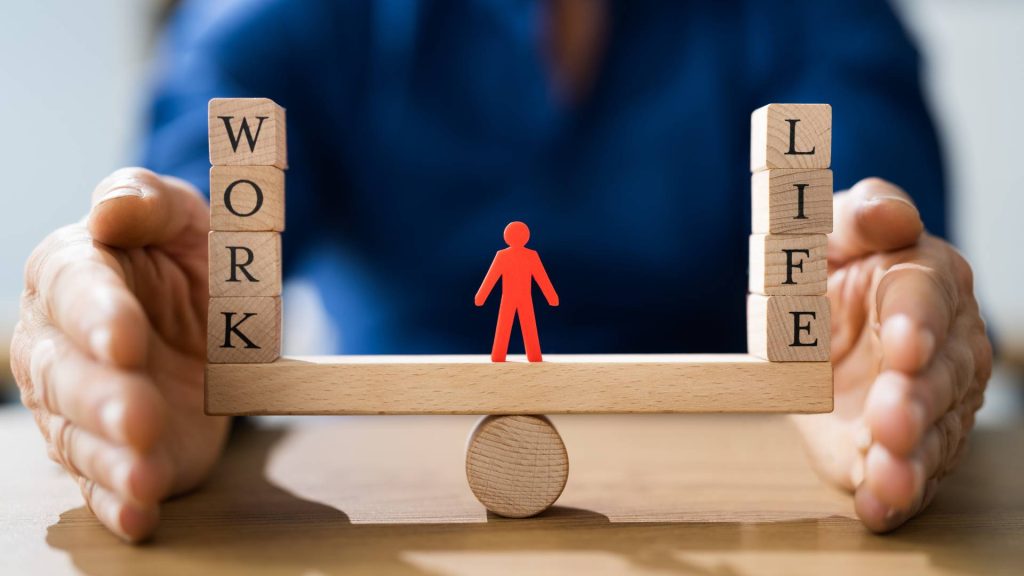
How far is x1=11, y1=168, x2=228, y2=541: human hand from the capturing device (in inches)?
31.1

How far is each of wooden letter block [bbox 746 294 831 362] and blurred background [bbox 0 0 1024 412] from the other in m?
1.94

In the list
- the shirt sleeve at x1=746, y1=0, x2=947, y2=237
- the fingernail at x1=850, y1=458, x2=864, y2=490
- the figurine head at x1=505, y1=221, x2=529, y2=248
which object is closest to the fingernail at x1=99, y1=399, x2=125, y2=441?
the figurine head at x1=505, y1=221, x2=529, y2=248

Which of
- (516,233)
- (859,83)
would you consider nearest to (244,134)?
(516,233)

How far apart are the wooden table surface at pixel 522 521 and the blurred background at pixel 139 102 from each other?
158 cm

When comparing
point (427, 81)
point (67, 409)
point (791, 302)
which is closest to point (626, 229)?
point (427, 81)

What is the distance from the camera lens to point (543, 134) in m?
1.94

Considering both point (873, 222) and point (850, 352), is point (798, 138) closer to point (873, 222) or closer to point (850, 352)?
point (873, 222)

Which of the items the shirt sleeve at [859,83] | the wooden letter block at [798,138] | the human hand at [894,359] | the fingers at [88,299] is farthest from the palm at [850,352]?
the fingers at [88,299]

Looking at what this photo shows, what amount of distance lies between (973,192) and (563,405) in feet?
9.45

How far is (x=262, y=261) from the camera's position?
3.33ft

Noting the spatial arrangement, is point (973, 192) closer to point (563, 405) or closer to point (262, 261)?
point (563, 405)

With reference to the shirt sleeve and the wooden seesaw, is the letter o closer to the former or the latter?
the wooden seesaw

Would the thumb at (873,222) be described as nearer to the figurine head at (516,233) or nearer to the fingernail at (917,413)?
the fingernail at (917,413)

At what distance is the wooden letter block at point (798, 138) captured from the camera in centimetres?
100
